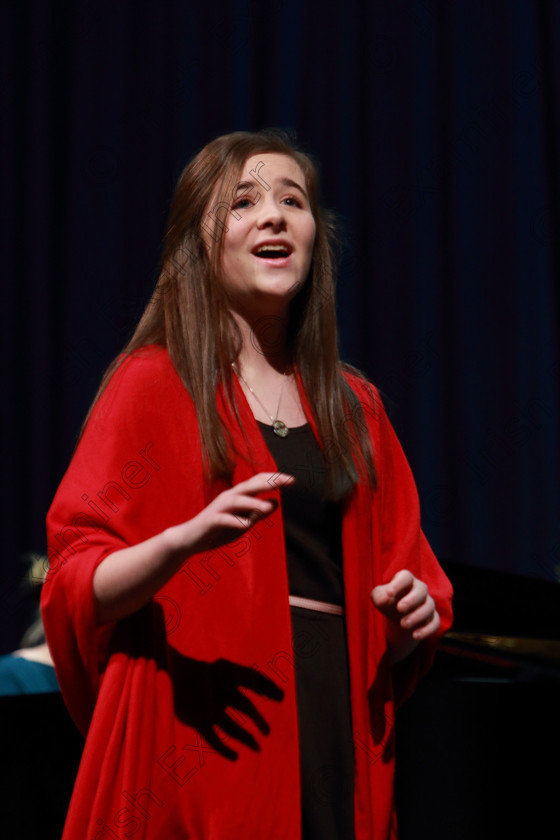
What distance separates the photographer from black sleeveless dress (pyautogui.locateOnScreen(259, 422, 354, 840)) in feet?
3.00

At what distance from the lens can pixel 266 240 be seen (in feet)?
3.51

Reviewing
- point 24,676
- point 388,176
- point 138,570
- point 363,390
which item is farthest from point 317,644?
point 388,176

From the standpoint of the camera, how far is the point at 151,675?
874mm

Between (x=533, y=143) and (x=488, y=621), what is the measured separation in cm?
160

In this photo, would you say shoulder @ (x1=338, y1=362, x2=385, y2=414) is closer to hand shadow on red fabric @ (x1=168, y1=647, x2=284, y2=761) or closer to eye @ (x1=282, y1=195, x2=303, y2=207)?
eye @ (x1=282, y1=195, x2=303, y2=207)

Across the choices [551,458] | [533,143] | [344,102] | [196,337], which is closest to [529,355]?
[551,458]

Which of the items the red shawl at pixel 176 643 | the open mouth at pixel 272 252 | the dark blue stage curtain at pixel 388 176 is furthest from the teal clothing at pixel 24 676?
the dark blue stage curtain at pixel 388 176

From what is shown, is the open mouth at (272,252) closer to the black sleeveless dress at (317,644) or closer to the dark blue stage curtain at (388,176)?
the black sleeveless dress at (317,644)

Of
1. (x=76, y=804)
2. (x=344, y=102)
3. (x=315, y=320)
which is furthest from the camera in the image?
(x=344, y=102)

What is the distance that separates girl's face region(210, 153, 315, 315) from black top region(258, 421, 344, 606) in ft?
0.52

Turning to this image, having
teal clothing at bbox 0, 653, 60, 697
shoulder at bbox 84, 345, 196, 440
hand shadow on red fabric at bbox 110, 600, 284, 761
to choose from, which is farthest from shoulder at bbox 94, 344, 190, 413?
teal clothing at bbox 0, 653, 60, 697

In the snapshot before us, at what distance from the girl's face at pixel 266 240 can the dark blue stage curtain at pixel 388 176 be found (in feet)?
4.37

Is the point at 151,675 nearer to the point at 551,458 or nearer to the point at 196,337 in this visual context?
the point at 196,337

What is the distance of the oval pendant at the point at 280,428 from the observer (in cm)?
104
